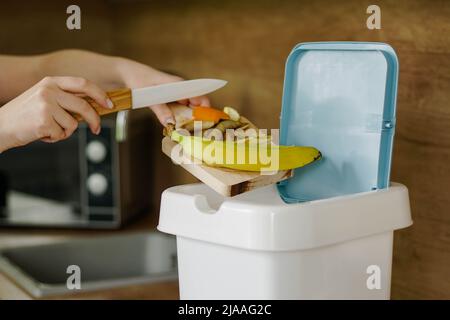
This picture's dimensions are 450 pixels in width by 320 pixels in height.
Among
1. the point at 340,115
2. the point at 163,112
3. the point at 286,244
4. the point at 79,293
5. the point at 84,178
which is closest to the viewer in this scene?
the point at 286,244

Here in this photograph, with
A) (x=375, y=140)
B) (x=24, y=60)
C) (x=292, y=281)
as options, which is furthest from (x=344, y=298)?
(x=24, y=60)

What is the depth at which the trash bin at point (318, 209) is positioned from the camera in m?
0.80

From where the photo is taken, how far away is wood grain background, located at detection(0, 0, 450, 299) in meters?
1.05

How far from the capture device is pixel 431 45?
1.04m

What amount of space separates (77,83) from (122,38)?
95cm

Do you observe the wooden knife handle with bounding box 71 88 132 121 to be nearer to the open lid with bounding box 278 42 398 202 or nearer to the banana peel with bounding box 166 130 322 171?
the banana peel with bounding box 166 130 322 171

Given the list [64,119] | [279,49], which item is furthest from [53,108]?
[279,49]

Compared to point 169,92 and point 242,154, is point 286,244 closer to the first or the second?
point 242,154

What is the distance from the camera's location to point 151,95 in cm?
102

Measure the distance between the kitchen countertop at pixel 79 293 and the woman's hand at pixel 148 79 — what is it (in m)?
0.34

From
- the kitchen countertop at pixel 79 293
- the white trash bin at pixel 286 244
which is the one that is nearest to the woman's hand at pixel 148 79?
the white trash bin at pixel 286 244

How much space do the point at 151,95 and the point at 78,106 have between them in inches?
4.2

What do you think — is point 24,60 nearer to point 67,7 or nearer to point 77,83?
point 77,83

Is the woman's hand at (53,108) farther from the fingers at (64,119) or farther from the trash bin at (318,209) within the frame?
the trash bin at (318,209)
